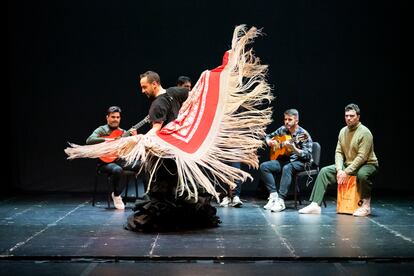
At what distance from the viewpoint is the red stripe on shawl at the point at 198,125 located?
445 centimetres

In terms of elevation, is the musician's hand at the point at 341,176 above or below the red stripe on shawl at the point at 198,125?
below

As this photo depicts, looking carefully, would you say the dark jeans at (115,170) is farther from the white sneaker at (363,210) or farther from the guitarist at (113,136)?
the white sneaker at (363,210)

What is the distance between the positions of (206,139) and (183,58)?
105 inches

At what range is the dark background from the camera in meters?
7.00

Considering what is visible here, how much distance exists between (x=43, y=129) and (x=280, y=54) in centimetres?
288

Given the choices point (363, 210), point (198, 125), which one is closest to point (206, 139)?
point (198, 125)

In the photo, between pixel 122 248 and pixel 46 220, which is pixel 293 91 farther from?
pixel 122 248

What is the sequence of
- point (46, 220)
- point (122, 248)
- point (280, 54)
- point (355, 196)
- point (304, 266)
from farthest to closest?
point (280, 54) < point (355, 196) < point (46, 220) < point (122, 248) < point (304, 266)

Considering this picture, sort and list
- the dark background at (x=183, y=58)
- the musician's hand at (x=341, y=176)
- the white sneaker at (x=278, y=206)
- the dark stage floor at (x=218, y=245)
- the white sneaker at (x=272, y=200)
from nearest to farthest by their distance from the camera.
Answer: the dark stage floor at (x=218, y=245), the musician's hand at (x=341, y=176), the white sneaker at (x=278, y=206), the white sneaker at (x=272, y=200), the dark background at (x=183, y=58)

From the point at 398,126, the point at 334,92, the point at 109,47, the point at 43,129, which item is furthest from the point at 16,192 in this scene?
the point at 398,126

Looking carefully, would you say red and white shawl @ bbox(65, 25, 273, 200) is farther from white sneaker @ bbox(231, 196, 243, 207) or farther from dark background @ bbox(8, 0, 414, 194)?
dark background @ bbox(8, 0, 414, 194)

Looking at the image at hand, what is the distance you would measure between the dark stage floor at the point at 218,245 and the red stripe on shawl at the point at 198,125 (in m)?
0.66

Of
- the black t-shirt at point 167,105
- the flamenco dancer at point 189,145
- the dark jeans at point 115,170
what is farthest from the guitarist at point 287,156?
the black t-shirt at point 167,105

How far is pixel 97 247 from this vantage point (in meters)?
3.93
